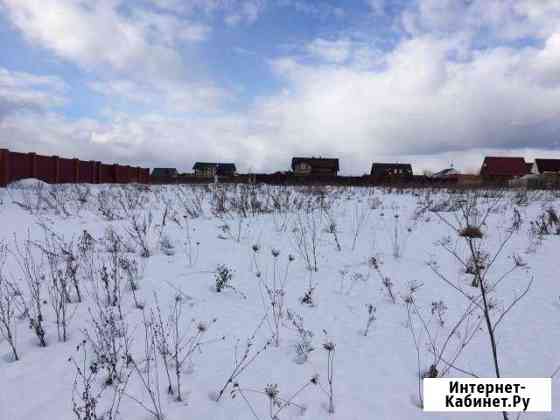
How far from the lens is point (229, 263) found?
11.8 ft

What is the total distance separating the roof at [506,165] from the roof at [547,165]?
2168 millimetres

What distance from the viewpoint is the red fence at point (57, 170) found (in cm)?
1379

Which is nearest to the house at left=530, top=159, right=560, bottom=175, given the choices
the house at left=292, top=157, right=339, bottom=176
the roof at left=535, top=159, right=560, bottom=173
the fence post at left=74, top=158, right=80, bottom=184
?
the roof at left=535, top=159, right=560, bottom=173

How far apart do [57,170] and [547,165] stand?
5824 centimetres

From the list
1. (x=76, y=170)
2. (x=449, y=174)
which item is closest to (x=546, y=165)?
(x=449, y=174)

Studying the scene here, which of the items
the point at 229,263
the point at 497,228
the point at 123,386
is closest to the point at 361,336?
the point at 123,386

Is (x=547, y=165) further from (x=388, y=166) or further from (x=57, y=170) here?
(x=57, y=170)

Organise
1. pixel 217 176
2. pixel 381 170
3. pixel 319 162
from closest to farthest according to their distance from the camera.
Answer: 1. pixel 217 176
2. pixel 381 170
3. pixel 319 162

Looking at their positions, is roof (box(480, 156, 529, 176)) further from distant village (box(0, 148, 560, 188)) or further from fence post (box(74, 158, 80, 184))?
fence post (box(74, 158, 80, 184))

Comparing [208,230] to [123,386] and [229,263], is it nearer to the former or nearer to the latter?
[229,263]

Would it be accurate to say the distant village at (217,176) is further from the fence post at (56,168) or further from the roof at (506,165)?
the roof at (506,165)

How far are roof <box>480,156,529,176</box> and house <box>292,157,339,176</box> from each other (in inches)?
902

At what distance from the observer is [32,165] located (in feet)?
50.3

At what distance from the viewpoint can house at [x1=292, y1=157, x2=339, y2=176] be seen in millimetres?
57219
